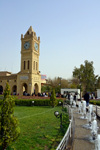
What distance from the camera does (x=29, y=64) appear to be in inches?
1296

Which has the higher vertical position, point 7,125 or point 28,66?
point 28,66

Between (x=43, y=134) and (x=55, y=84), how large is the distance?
4542cm

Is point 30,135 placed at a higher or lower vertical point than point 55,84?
lower

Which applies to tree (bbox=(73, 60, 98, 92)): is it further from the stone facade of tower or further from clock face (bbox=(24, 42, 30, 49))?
clock face (bbox=(24, 42, 30, 49))

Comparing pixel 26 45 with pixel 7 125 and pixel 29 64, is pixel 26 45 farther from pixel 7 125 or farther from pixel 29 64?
pixel 7 125

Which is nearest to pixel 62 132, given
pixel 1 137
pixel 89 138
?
pixel 89 138

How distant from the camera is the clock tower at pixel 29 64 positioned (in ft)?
104

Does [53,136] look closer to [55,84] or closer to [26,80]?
[26,80]

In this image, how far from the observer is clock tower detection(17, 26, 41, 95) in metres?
31.6

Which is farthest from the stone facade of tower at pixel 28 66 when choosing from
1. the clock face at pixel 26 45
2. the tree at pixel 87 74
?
the tree at pixel 87 74

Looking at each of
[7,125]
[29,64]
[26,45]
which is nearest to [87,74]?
[29,64]

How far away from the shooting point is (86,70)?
37.1 meters

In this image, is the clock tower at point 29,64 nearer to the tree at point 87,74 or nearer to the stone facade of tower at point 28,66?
the stone facade of tower at point 28,66

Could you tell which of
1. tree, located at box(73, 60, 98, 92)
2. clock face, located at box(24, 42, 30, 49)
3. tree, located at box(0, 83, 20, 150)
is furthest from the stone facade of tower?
tree, located at box(0, 83, 20, 150)
